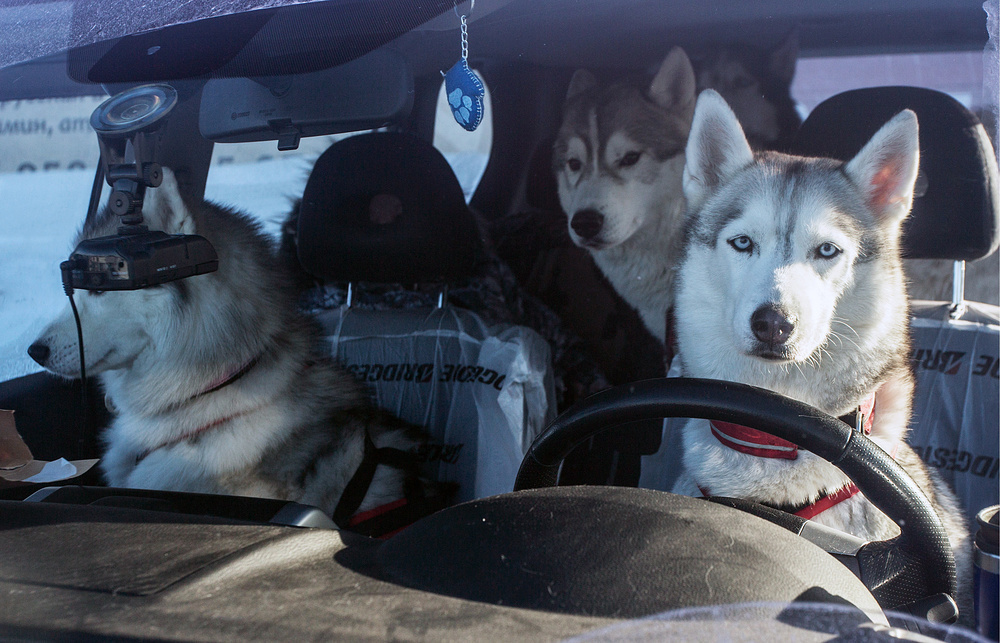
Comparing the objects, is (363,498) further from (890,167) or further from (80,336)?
(890,167)

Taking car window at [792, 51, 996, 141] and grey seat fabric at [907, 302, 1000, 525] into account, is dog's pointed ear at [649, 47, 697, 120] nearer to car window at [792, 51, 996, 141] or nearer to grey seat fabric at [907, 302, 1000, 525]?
car window at [792, 51, 996, 141]

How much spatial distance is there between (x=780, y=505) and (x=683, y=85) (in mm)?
1061

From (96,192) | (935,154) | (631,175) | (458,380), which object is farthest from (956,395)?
(96,192)

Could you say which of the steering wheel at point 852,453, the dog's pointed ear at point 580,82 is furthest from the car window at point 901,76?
the steering wheel at point 852,453

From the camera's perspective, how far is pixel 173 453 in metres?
2.11

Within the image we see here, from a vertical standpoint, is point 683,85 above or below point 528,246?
above

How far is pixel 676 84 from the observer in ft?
6.41

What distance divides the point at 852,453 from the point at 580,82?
1.47 metres

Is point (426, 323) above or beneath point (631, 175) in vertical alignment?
beneath

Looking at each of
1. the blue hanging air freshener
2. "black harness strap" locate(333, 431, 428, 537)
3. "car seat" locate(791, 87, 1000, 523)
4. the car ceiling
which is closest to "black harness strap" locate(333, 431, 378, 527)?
"black harness strap" locate(333, 431, 428, 537)

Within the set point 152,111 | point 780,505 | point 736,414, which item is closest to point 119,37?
point 152,111

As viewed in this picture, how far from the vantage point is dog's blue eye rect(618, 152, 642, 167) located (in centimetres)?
210

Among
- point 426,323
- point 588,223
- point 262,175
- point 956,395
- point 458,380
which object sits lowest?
point 458,380

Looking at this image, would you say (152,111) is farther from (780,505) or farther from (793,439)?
(780,505)
